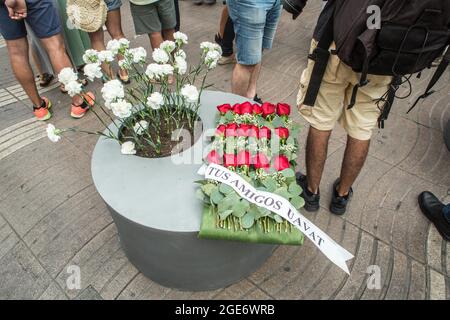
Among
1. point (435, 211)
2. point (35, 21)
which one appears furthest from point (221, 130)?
point (35, 21)

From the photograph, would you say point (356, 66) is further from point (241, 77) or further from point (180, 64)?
point (241, 77)

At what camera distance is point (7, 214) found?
2.38m

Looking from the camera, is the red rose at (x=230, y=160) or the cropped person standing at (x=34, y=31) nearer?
the red rose at (x=230, y=160)

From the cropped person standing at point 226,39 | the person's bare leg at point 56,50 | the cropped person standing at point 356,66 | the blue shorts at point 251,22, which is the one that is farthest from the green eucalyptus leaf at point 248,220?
the cropped person standing at point 226,39

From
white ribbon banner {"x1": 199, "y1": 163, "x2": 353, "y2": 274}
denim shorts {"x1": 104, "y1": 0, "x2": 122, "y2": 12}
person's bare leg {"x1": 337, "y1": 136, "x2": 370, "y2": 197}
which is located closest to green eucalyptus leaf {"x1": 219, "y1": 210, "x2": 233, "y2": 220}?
white ribbon banner {"x1": 199, "y1": 163, "x2": 353, "y2": 274}

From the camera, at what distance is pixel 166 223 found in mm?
1536

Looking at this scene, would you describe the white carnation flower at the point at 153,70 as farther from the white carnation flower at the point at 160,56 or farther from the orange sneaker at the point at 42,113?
the orange sneaker at the point at 42,113

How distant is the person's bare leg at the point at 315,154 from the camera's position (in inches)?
84.1

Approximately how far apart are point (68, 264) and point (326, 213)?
1784 millimetres

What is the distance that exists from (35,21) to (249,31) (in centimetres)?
179

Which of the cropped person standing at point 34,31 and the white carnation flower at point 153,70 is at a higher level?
the white carnation flower at point 153,70

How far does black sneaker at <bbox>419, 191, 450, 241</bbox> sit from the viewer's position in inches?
87.3

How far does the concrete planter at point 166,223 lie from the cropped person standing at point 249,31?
1.22m

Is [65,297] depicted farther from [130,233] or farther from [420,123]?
[420,123]
